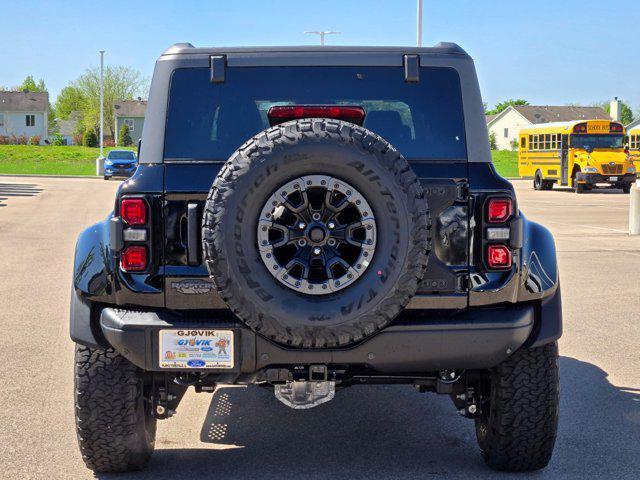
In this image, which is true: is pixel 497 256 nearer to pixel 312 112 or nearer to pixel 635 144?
pixel 312 112

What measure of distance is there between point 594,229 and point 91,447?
16.3 meters

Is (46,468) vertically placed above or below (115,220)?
below

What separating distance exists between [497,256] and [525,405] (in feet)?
2.31

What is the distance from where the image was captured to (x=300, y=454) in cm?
473

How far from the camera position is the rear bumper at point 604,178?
33.5m

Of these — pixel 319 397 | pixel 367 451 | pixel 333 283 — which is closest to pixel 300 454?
pixel 367 451

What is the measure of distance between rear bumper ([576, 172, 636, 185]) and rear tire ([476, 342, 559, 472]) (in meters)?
30.5

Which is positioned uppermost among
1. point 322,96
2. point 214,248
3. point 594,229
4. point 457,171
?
point 322,96

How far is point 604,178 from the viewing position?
33.4 meters

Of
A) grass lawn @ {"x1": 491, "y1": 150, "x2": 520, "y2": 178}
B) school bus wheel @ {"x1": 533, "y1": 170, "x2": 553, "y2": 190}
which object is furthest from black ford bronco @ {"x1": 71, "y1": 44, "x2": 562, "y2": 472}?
grass lawn @ {"x1": 491, "y1": 150, "x2": 520, "y2": 178}

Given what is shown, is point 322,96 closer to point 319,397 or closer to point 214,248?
point 214,248

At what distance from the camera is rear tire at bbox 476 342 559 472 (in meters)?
4.27

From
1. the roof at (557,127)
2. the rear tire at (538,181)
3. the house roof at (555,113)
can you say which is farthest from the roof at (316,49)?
the house roof at (555,113)

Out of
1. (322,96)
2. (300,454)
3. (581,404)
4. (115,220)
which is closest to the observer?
(115,220)
